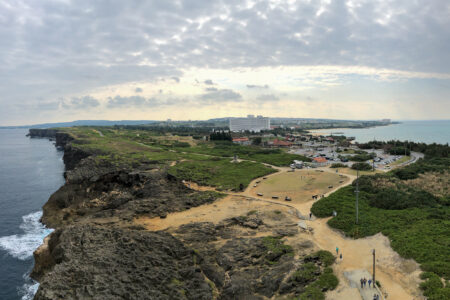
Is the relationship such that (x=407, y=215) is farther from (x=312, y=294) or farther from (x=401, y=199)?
(x=312, y=294)

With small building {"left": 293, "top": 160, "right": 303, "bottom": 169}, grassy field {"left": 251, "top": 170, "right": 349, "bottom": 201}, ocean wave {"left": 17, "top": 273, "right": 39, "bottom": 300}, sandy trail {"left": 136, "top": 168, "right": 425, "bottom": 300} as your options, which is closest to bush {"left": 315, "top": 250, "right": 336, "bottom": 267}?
sandy trail {"left": 136, "top": 168, "right": 425, "bottom": 300}

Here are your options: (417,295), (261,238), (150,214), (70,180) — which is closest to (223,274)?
(261,238)

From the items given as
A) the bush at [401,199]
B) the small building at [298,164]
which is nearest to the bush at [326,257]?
the bush at [401,199]

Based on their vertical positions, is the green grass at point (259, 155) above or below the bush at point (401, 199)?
above

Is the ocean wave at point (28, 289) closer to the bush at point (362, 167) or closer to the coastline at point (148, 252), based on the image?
the coastline at point (148, 252)

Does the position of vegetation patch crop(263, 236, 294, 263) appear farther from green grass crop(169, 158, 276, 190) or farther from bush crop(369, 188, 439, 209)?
green grass crop(169, 158, 276, 190)

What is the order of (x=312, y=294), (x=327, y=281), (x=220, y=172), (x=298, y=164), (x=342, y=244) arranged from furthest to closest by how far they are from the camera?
1. (x=298, y=164)
2. (x=220, y=172)
3. (x=342, y=244)
4. (x=327, y=281)
5. (x=312, y=294)

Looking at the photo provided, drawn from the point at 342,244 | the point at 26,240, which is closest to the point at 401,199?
the point at 342,244
